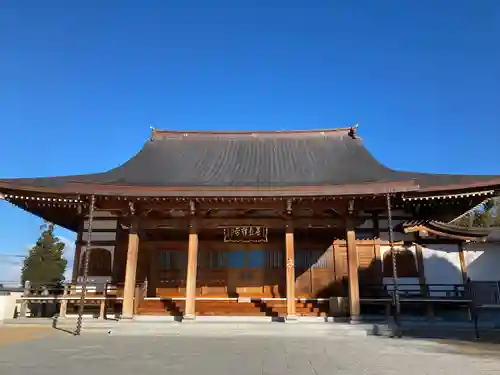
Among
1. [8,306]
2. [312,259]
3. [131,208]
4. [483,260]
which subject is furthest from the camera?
[312,259]

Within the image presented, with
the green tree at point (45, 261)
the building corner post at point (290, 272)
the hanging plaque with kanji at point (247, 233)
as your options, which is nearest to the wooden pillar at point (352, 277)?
the building corner post at point (290, 272)

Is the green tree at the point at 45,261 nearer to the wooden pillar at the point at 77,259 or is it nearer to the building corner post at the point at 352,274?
the wooden pillar at the point at 77,259

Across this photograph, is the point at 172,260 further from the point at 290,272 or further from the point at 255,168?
the point at 290,272

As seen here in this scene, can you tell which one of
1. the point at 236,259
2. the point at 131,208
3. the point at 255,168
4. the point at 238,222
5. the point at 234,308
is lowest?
the point at 234,308

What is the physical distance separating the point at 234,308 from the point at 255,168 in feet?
20.7

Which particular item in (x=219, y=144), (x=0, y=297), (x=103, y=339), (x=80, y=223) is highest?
(x=219, y=144)

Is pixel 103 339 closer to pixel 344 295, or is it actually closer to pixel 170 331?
pixel 170 331

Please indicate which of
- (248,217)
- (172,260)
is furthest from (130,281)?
(248,217)

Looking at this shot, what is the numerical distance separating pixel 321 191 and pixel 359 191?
125 centimetres

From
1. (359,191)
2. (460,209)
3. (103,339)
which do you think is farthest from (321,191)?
(103,339)

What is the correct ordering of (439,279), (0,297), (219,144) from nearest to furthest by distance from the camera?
(0,297) → (439,279) → (219,144)

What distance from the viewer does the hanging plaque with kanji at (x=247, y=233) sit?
14367mm

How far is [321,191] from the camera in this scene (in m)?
12.7

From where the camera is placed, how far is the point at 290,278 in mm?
13180
